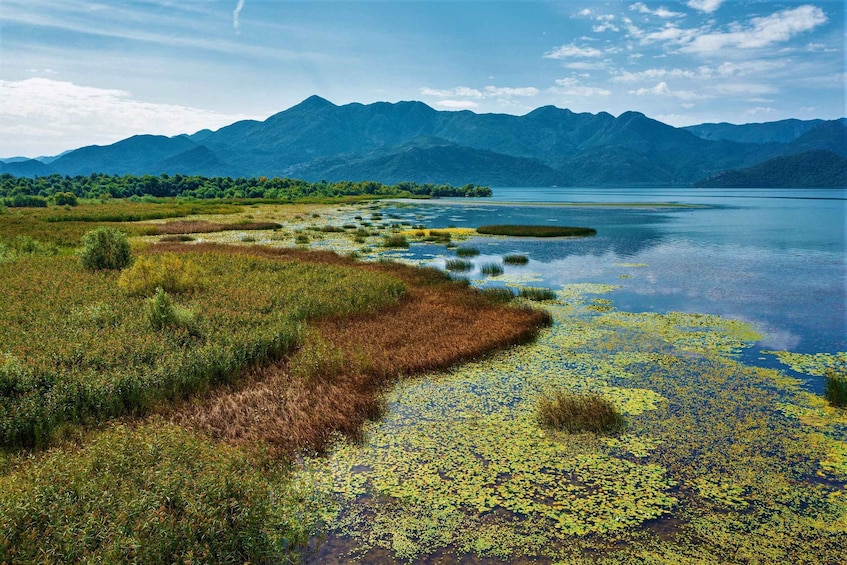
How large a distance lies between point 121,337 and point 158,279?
745 centimetres

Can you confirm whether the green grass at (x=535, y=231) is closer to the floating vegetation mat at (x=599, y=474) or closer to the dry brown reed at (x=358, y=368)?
the dry brown reed at (x=358, y=368)

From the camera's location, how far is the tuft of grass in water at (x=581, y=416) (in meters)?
12.6

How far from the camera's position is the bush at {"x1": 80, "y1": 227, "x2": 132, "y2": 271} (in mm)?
27469

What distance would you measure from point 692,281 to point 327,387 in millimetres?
28424

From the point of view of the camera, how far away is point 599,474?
1054 cm

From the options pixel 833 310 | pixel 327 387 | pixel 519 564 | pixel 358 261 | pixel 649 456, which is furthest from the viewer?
pixel 358 261

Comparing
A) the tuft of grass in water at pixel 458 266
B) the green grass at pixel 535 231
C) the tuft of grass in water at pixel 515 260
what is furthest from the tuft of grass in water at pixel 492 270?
the green grass at pixel 535 231

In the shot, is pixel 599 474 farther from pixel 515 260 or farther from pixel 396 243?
pixel 396 243

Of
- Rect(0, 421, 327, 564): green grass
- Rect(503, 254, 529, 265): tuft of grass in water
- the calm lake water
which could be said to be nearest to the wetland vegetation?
Rect(0, 421, 327, 564): green grass

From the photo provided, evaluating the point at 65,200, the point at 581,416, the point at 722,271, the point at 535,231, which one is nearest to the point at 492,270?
the point at 722,271

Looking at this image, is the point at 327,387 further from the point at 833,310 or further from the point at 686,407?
the point at 833,310

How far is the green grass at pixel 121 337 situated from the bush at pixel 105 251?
0.84m

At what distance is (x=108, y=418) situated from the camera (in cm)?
1204

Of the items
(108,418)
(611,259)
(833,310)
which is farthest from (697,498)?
(611,259)
